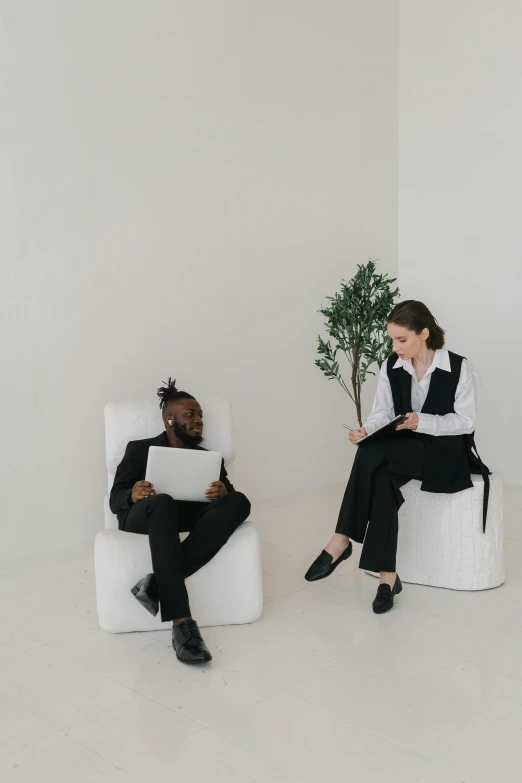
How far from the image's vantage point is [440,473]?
10.7 feet

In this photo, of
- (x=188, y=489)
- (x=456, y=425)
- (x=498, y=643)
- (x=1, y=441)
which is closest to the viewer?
(x=498, y=643)

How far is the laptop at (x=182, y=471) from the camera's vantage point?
2.99 metres

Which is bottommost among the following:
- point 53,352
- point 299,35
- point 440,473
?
point 440,473

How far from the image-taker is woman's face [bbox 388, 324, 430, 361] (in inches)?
131

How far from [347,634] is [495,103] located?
12.8 ft

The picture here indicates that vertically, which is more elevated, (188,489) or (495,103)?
(495,103)

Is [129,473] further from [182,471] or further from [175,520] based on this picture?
[175,520]

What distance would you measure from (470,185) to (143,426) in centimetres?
326

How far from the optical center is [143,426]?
339 cm

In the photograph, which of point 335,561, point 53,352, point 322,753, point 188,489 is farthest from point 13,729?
point 53,352

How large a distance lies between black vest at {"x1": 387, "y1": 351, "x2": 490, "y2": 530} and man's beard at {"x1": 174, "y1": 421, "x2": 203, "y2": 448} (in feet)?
2.86

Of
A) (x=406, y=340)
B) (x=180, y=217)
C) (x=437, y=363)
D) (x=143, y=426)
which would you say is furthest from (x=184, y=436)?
(x=180, y=217)

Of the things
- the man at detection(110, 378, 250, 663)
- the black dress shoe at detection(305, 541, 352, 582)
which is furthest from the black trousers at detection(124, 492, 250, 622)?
the black dress shoe at detection(305, 541, 352, 582)

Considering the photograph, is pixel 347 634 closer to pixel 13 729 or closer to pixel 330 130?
pixel 13 729
